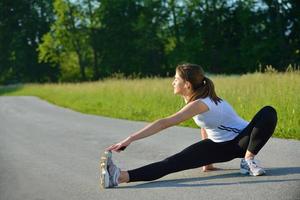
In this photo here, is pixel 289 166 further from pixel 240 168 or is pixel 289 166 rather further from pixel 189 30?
pixel 189 30

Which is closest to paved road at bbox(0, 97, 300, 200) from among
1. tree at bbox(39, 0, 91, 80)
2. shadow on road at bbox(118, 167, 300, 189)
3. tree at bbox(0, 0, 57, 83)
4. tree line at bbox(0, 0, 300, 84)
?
shadow on road at bbox(118, 167, 300, 189)

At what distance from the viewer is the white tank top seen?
5480mm

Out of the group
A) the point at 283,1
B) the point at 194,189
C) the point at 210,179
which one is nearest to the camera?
the point at 194,189

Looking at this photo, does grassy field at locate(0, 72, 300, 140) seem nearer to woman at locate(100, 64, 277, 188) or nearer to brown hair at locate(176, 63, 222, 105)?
woman at locate(100, 64, 277, 188)

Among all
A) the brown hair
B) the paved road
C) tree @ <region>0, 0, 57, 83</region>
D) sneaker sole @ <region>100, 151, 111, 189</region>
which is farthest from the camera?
tree @ <region>0, 0, 57, 83</region>

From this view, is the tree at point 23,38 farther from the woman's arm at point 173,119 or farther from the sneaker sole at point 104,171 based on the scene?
the woman's arm at point 173,119

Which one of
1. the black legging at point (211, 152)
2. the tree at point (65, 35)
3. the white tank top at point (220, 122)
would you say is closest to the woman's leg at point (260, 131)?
the black legging at point (211, 152)

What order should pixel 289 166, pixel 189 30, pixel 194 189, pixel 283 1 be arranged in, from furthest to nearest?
1. pixel 189 30
2. pixel 283 1
3. pixel 289 166
4. pixel 194 189

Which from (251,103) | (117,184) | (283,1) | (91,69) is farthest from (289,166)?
(91,69)

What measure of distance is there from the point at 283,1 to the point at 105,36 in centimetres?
1975

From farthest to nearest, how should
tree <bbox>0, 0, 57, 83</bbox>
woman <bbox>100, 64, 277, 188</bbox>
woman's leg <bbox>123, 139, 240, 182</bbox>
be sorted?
1. tree <bbox>0, 0, 57, 83</bbox>
2. woman's leg <bbox>123, 139, 240, 182</bbox>
3. woman <bbox>100, 64, 277, 188</bbox>

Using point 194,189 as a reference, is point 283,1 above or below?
above

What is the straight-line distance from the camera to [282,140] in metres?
7.96

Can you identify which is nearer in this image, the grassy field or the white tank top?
the white tank top
